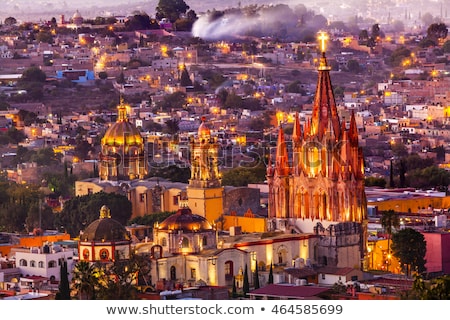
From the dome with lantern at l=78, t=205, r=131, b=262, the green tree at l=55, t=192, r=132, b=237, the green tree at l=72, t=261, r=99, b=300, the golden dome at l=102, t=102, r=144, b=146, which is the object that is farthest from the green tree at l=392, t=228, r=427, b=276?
the golden dome at l=102, t=102, r=144, b=146

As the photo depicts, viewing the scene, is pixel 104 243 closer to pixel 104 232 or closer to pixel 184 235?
pixel 104 232

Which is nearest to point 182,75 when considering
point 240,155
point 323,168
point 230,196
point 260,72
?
point 260,72

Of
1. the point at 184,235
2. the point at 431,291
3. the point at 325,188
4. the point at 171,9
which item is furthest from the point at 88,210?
the point at 171,9

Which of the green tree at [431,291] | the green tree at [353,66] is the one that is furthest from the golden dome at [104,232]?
the green tree at [353,66]

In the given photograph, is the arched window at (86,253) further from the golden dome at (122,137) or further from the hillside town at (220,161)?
the golden dome at (122,137)

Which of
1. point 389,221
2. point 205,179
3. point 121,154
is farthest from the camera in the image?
point 121,154

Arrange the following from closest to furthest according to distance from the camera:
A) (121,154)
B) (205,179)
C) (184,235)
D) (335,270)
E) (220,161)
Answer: (184,235) → (335,270) → (205,179) → (121,154) → (220,161)
